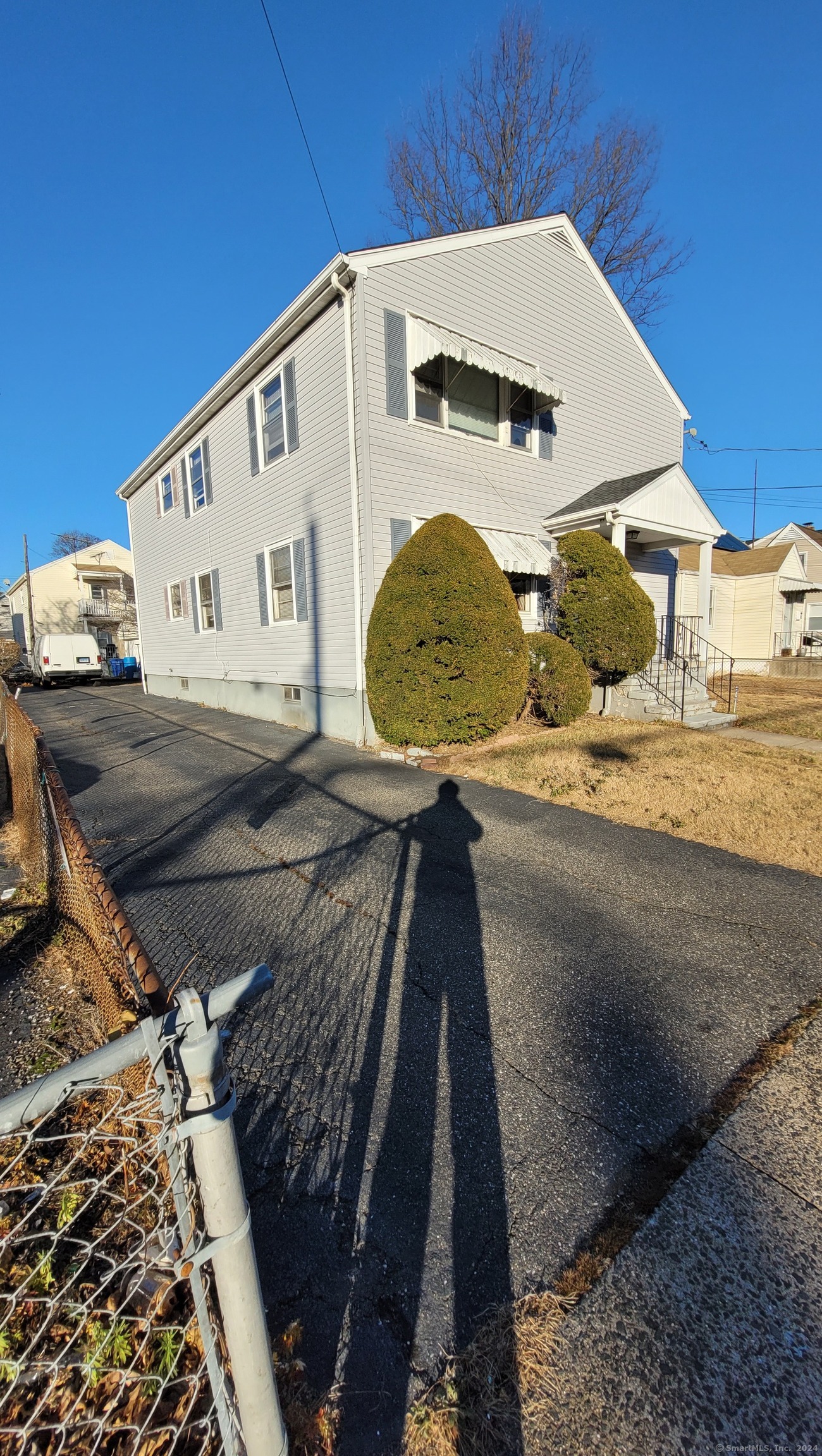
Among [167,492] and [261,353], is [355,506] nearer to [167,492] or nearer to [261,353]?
[261,353]

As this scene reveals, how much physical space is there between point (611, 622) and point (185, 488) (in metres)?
11.6

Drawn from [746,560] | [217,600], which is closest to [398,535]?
[217,600]

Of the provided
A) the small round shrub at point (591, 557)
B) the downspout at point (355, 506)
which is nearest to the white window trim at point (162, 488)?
the downspout at point (355, 506)

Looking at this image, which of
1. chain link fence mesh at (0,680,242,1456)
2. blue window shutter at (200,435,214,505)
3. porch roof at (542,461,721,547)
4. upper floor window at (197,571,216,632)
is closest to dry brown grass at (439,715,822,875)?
porch roof at (542,461,721,547)

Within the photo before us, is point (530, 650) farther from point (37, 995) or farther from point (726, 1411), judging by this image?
point (726, 1411)

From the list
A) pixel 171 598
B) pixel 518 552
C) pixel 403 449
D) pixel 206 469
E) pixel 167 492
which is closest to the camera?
pixel 403 449

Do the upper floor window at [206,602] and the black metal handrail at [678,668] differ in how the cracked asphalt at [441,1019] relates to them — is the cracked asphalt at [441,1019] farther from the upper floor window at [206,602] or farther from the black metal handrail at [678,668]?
the upper floor window at [206,602]

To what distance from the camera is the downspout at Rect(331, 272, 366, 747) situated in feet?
28.5

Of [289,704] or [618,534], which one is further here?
[289,704]

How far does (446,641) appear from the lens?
769cm

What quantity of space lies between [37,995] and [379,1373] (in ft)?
8.55

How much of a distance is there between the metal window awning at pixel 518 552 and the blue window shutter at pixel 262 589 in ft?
14.2

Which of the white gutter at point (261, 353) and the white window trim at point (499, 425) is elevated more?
the white gutter at point (261, 353)

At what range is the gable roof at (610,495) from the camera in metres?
10.7
